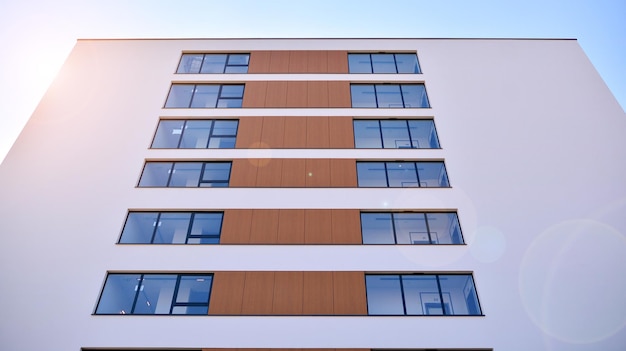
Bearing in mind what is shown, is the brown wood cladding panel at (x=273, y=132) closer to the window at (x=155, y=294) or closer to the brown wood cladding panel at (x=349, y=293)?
the window at (x=155, y=294)

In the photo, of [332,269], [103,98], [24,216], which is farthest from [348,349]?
[103,98]

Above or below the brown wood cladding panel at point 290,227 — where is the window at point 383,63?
above

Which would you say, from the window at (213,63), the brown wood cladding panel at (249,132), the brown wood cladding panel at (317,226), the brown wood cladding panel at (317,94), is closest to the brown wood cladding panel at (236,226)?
the brown wood cladding panel at (317,226)

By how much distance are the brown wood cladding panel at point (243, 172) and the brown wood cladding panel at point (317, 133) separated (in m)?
2.43

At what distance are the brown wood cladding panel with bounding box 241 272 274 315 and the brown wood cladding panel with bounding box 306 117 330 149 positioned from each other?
5.96 metres

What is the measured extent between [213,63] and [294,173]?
8.87 m

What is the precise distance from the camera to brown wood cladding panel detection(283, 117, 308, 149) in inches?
703

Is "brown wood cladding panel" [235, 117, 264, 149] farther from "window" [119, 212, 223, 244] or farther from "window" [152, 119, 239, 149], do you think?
"window" [119, 212, 223, 244]

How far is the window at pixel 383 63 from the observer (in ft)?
70.5

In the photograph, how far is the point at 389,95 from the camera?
20.3 m

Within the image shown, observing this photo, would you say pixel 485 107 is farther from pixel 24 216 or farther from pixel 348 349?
pixel 24 216

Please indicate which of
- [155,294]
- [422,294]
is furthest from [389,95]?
[155,294]

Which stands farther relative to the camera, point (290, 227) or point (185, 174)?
point (185, 174)

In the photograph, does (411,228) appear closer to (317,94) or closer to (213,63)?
(317,94)
